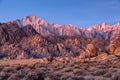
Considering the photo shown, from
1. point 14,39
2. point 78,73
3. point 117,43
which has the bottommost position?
point 78,73

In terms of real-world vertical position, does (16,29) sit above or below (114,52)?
above

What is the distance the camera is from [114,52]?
190ft

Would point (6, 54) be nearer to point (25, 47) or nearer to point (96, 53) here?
point (25, 47)

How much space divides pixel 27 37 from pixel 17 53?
79.8 ft

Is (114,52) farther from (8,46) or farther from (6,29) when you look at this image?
(6,29)

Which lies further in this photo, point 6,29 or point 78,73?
point 6,29

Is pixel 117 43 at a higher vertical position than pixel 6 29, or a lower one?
lower

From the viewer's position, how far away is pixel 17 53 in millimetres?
114625

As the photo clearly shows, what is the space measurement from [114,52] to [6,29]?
287 ft

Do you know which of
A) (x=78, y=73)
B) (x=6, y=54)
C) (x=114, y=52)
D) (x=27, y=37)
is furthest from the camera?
(x=27, y=37)

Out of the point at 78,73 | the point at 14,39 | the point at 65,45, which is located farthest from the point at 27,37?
the point at 78,73

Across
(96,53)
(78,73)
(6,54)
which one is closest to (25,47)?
(6,54)

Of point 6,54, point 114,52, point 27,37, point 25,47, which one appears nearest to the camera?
point 114,52

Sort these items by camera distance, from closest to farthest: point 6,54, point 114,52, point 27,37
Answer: point 114,52
point 6,54
point 27,37
